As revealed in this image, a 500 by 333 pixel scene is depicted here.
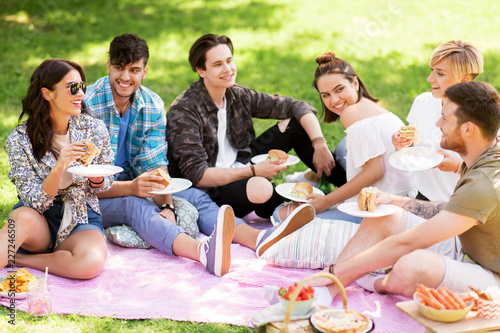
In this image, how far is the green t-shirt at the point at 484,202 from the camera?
10.6ft

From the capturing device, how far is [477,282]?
Result: 3.40 meters

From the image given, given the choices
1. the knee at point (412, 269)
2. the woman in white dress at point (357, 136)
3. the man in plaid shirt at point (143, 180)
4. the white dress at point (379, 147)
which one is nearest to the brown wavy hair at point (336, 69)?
the woman in white dress at point (357, 136)

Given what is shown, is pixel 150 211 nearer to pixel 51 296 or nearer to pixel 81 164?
pixel 81 164

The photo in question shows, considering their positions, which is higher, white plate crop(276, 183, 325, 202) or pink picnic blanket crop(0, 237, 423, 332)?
white plate crop(276, 183, 325, 202)

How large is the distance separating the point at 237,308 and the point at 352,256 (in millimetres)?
812

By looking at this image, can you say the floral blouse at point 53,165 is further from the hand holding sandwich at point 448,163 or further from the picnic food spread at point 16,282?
the hand holding sandwich at point 448,163

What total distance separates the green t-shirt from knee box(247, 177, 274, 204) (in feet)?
6.26

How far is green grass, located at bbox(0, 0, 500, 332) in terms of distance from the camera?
9125 mm

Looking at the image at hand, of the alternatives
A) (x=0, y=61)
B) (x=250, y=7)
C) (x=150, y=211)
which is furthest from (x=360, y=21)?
(x=150, y=211)

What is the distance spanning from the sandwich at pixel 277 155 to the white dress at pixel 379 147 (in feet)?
2.14

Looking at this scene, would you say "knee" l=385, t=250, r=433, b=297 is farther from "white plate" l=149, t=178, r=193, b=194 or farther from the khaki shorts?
"white plate" l=149, t=178, r=193, b=194

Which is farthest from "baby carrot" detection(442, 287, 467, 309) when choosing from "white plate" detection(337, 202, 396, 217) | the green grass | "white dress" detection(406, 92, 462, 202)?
the green grass

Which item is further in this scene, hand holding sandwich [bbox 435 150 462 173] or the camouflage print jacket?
the camouflage print jacket

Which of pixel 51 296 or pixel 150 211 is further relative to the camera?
pixel 150 211
